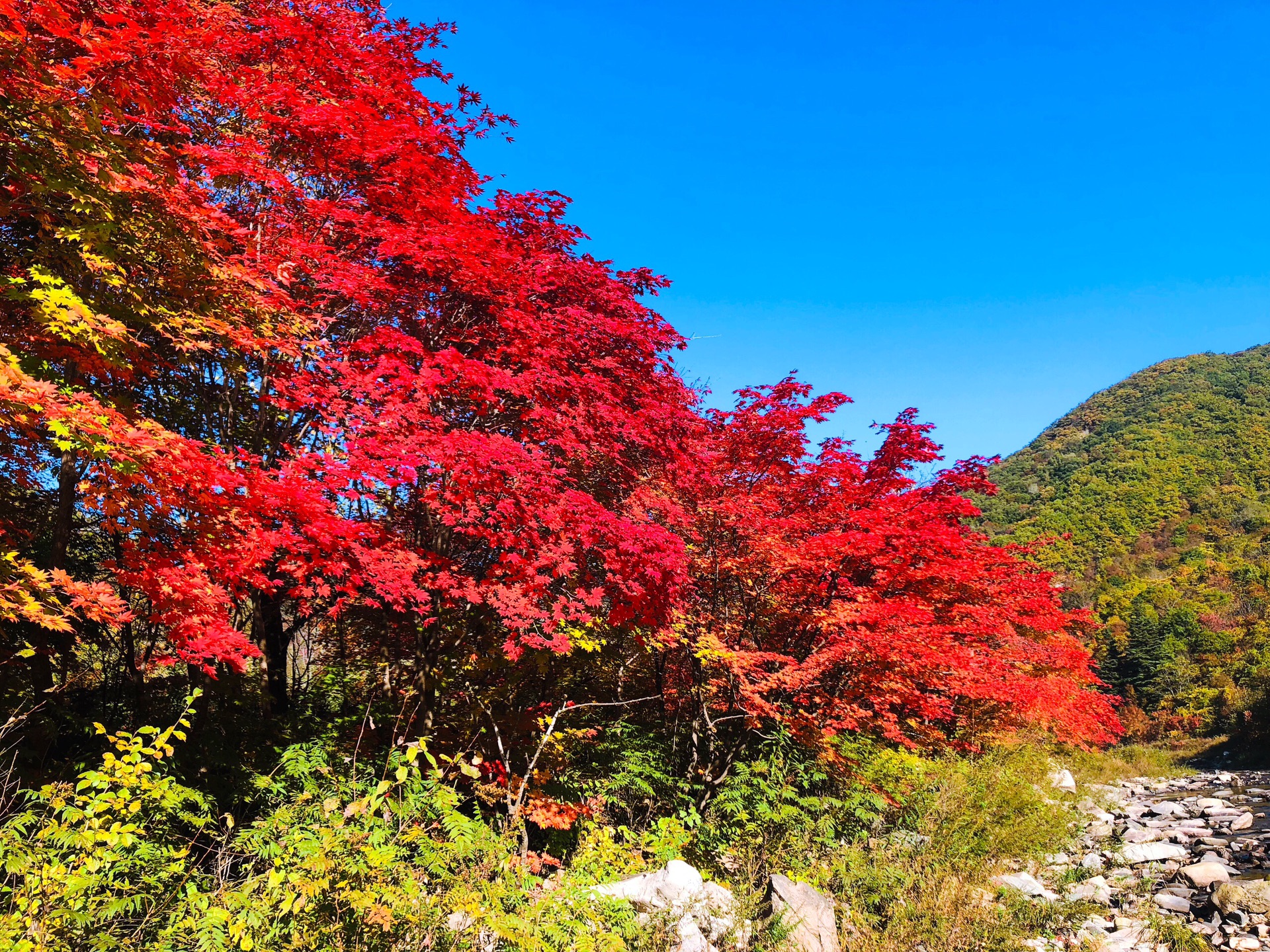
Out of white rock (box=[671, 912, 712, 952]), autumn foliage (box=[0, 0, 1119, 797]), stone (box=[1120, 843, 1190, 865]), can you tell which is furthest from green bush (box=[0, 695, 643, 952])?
stone (box=[1120, 843, 1190, 865])

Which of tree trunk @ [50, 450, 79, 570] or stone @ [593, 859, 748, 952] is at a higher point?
tree trunk @ [50, 450, 79, 570]

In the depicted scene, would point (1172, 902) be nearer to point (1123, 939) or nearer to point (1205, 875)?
point (1205, 875)

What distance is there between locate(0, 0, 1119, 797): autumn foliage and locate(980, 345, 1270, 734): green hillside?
15309 millimetres

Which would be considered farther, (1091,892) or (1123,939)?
(1091,892)

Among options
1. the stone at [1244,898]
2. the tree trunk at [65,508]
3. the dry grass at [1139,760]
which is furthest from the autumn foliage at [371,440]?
the dry grass at [1139,760]

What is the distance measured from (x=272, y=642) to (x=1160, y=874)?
39.7 feet

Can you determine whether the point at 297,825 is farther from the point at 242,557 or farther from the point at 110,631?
the point at 110,631

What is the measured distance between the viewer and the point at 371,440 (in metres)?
5.15

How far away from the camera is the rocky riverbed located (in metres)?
6.71

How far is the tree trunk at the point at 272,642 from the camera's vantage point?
682 cm

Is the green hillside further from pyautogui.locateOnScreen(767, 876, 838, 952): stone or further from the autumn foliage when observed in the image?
pyautogui.locateOnScreen(767, 876, 838, 952): stone

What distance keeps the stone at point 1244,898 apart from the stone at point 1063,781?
5600 millimetres

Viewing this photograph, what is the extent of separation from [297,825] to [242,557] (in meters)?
1.85

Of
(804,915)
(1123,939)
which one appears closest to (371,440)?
(804,915)
